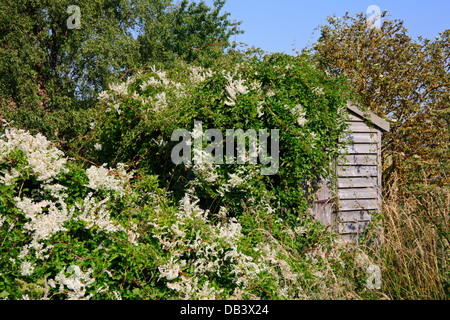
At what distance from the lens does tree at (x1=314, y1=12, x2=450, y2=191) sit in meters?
7.65

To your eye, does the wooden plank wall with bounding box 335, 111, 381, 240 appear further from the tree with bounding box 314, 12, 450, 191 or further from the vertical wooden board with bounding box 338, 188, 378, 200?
the tree with bounding box 314, 12, 450, 191

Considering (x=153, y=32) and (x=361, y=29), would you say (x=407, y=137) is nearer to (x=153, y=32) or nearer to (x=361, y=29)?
(x=361, y=29)

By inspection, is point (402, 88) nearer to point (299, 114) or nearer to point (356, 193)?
point (356, 193)

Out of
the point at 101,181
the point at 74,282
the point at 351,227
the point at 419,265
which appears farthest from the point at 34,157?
the point at 351,227

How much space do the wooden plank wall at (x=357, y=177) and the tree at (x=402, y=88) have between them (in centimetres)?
120

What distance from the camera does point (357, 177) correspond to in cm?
627

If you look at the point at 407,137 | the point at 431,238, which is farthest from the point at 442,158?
the point at 431,238

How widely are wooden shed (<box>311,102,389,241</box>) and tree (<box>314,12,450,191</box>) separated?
1.23 metres

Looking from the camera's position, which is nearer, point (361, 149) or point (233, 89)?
point (233, 89)

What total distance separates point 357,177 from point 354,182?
0.40 feet

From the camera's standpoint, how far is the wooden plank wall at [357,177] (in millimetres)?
6062

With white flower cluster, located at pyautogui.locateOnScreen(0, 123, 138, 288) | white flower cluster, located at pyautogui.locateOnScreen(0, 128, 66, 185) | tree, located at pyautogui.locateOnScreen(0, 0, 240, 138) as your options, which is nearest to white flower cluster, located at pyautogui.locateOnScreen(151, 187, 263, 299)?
white flower cluster, located at pyautogui.locateOnScreen(0, 123, 138, 288)

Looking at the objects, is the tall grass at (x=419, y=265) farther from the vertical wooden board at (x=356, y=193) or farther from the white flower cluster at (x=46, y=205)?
the white flower cluster at (x=46, y=205)
